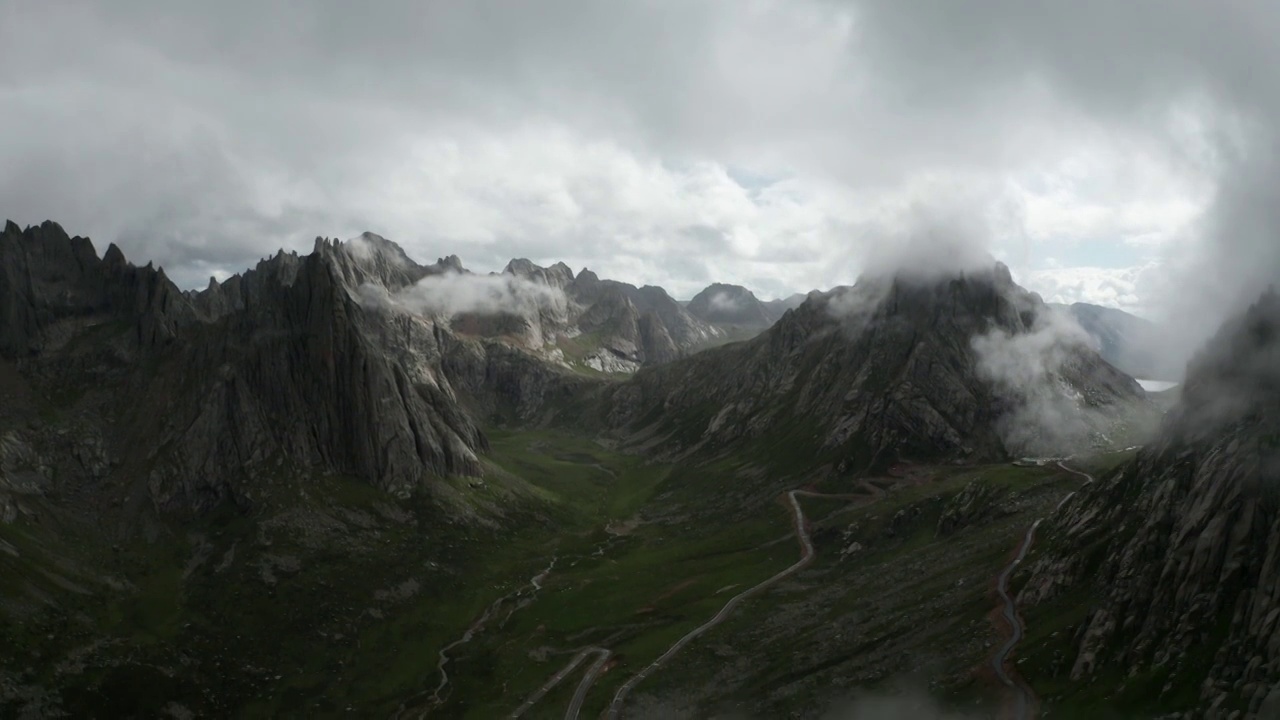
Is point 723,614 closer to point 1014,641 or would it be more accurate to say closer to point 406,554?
point 1014,641

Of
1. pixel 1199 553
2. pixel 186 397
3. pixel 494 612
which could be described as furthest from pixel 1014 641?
pixel 186 397

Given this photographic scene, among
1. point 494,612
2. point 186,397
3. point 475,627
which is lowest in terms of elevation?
point 475,627

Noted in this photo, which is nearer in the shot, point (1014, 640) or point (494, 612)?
point (1014, 640)

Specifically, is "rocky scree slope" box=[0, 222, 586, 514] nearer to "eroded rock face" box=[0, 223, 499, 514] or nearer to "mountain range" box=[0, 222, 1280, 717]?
"eroded rock face" box=[0, 223, 499, 514]

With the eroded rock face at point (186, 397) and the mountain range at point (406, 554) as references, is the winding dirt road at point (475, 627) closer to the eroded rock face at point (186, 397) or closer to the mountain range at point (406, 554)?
the mountain range at point (406, 554)

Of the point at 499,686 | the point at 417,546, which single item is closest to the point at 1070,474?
the point at 499,686
